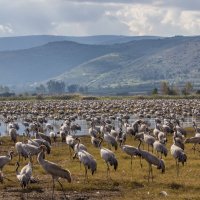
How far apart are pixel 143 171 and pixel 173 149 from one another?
212cm

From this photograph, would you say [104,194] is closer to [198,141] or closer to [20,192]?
[20,192]

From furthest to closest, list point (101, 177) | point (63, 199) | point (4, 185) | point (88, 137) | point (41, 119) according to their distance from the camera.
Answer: point (41, 119) → point (88, 137) → point (101, 177) → point (4, 185) → point (63, 199)

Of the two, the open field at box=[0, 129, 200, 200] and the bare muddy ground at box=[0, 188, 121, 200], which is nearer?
the bare muddy ground at box=[0, 188, 121, 200]

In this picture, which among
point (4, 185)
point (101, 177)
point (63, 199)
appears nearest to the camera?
point (63, 199)

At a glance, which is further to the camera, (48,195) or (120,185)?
(120,185)

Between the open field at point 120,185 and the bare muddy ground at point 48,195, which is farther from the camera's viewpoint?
the open field at point 120,185

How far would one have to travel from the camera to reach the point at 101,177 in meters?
25.5

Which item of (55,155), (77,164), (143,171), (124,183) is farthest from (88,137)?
(124,183)

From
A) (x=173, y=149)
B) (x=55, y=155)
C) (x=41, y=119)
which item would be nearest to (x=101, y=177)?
(x=173, y=149)

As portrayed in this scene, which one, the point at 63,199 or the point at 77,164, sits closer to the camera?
the point at 63,199

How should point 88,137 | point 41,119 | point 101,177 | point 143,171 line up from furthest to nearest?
point 41,119 < point 88,137 < point 143,171 < point 101,177

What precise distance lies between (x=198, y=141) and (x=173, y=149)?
8948mm

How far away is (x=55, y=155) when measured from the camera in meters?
35.9

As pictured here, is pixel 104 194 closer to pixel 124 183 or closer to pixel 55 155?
pixel 124 183
